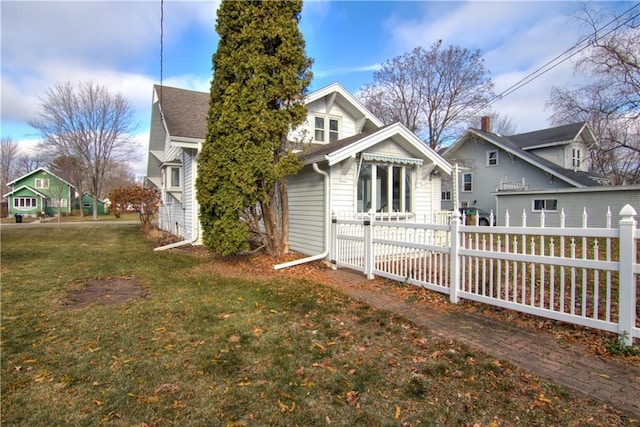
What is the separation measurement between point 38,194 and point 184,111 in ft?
135

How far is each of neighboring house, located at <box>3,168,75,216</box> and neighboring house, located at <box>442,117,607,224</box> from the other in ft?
149

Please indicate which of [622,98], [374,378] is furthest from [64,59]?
[622,98]

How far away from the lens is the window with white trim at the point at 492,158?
24.5m

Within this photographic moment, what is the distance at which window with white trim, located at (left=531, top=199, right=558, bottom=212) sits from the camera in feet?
63.5

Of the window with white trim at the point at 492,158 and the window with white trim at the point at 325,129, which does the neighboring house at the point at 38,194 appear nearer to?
the window with white trim at the point at 325,129

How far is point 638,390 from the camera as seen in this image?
273 cm

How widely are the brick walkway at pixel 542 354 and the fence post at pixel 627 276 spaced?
46cm

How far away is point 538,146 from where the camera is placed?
81.1 feet

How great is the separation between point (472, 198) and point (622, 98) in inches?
443

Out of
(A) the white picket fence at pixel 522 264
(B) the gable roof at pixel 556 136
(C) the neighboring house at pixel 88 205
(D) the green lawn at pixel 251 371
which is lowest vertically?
(D) the green lawn at pixel 251 371

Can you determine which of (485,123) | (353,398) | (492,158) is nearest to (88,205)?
(485,123)

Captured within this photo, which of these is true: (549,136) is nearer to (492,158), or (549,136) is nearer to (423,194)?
(492,158)

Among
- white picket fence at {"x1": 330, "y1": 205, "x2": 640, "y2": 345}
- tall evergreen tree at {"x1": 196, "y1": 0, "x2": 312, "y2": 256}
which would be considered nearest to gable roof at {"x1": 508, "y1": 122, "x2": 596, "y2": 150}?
white picket fence at {"x1": 330, "y1": 205, "x2": 640, "y2": 345}

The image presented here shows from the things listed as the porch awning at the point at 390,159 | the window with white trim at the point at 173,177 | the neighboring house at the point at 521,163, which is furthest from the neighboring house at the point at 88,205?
the porch awning at the point at 390,159
